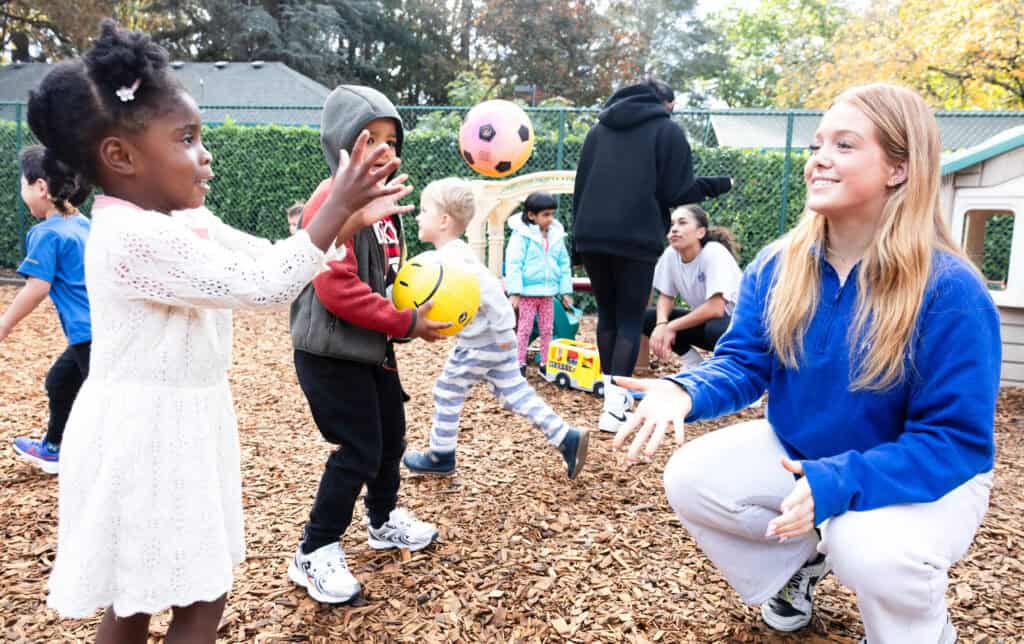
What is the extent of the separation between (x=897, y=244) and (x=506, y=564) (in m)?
1.88

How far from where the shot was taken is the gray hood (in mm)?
2635

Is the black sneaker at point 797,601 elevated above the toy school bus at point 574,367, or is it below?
above

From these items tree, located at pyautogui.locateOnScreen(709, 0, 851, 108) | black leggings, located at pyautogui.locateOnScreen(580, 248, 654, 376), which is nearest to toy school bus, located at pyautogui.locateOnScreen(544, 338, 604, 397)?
black leggings, located at pyautogui.locateOnScreen(580, 248, 654, 376)

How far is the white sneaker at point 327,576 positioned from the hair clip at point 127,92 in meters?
1.68

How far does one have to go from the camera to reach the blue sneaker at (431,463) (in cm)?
402

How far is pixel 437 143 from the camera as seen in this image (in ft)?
34.3

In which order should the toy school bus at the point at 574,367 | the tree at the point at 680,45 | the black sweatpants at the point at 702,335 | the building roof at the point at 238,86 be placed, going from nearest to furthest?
1. the black sweatpants at the point at 702,335
2. the toy school bus at the point at 574,367
3. the building roof at the point at 238,86
4. the tree at the point at 680,45

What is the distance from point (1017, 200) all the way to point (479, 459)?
4627 millimetres

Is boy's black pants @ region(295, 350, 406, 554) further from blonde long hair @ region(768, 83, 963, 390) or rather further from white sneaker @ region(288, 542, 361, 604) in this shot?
blonde long hair @ region(768, 83, 963, 390)

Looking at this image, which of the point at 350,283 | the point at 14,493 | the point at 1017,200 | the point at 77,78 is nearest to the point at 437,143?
the point at 1017,200

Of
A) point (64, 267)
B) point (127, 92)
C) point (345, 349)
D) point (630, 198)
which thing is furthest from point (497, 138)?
point (127, 92)

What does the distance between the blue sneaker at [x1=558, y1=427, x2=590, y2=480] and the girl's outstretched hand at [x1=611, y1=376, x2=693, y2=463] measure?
1711 millimetres

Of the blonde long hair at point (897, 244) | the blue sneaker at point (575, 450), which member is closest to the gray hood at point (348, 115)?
the blonde long hair at point (897, 244)

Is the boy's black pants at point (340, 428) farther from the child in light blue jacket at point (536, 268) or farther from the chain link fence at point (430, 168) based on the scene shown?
the chain link fence at point (430, 168)
